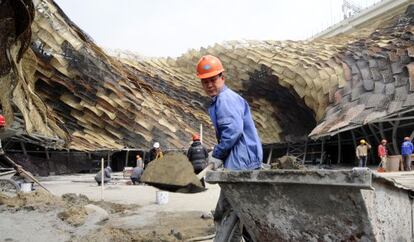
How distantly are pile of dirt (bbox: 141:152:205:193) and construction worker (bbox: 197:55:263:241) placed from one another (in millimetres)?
279

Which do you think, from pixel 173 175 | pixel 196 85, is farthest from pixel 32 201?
pixel 196 85

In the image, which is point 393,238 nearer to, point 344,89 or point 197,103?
point 344,89

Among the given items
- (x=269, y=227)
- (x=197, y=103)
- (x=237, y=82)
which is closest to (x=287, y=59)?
(x=237, y=82)

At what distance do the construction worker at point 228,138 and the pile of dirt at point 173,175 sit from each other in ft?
0.92

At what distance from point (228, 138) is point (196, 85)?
26551 mm

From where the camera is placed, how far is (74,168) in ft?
74.9

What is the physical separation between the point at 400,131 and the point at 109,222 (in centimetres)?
1582

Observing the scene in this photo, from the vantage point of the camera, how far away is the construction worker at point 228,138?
10.3 feet

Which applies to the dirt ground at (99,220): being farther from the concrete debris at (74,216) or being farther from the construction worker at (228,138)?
the construction worker at (228,138)

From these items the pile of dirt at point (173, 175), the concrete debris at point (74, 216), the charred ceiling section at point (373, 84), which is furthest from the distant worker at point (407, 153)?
the pile of dirt at point (173, 175)

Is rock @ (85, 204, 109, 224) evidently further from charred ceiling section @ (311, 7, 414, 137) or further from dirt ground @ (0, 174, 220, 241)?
charred ceiling section @ (311, 7, 414, 137)

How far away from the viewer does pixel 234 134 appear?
10.3 feet

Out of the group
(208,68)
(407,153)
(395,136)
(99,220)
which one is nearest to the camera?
(208,68)

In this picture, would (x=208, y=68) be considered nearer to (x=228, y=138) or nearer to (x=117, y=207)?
(x=228, y=138)
